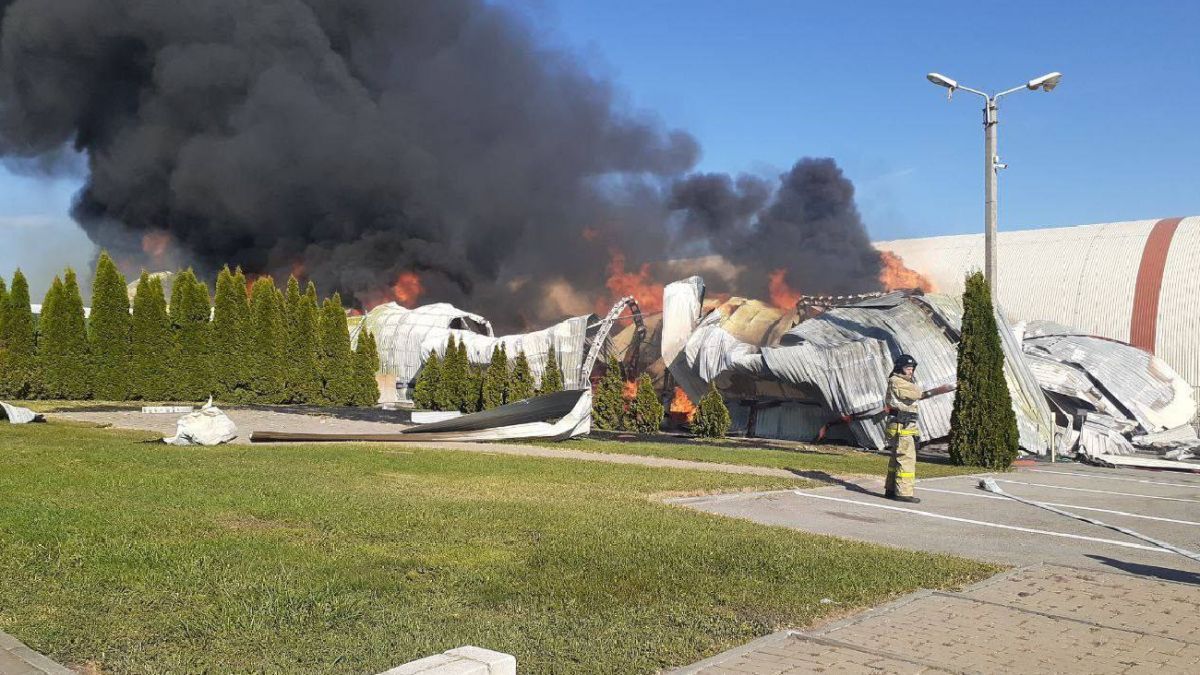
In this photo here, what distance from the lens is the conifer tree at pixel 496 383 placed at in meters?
26.4

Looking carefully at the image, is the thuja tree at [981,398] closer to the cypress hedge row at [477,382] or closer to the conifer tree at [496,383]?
the cypress hedge row at [477,382]

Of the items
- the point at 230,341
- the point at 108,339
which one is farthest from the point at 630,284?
the point at 108,339

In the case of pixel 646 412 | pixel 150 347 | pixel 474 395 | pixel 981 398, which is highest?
pixel 150 347

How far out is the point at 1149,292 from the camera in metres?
26.3

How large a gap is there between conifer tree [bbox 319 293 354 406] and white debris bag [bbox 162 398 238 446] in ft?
57.3

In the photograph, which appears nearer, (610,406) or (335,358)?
(610,406)

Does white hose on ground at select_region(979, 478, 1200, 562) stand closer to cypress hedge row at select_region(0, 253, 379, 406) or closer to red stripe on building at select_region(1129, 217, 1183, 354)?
red stripe on building at select_region(1129, 217, 1183, 354)

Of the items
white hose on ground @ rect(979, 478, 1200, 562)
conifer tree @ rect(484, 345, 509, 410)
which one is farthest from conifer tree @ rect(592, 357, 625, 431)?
white hose on ground @ rect(979, 478, 1200, 562)

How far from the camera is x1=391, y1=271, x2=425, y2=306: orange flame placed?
141ft

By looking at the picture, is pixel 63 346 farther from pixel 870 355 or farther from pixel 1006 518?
pixel 1006 518

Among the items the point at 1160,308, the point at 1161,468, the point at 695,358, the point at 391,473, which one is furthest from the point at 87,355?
the point at 1160,308

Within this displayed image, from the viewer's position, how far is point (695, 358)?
22594 mm

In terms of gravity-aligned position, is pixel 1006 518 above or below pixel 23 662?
above

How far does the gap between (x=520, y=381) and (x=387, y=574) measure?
71.1 ft
